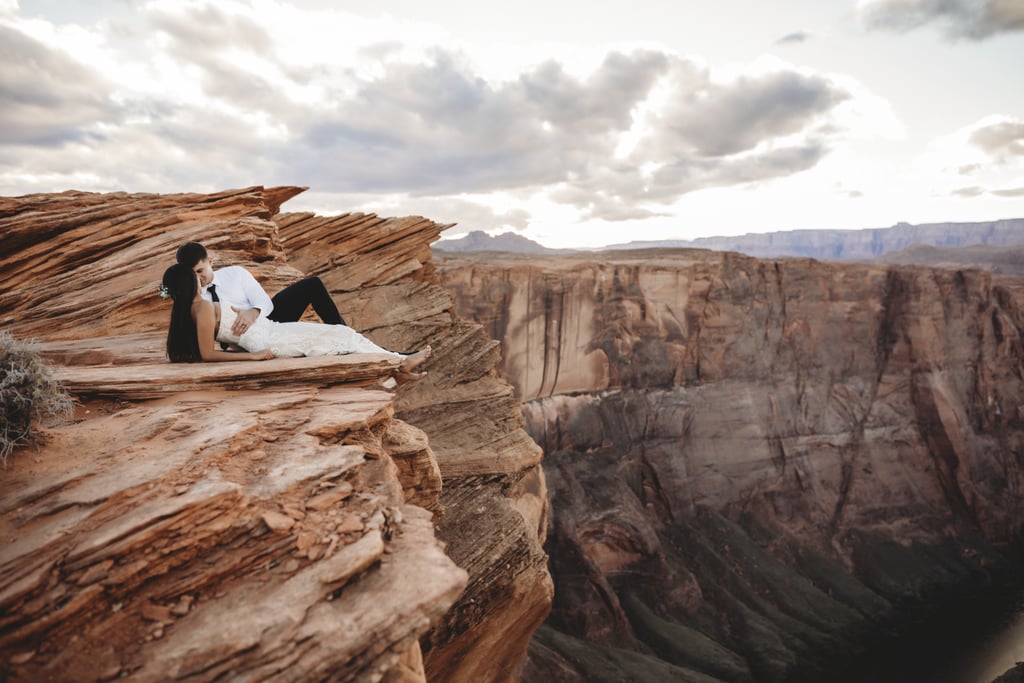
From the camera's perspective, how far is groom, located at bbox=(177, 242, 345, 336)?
6133mm

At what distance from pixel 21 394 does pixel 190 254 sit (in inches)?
96.7

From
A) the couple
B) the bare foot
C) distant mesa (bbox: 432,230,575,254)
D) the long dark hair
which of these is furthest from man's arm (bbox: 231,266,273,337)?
distant mesa (bbox: 432,230,575,254)

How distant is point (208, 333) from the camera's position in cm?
598

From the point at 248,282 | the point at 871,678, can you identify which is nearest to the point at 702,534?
the point at 871,678

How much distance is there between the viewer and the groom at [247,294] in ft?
20.1

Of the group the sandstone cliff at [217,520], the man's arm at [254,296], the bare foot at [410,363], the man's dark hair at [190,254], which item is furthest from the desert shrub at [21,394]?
the bare foot at [410,363]

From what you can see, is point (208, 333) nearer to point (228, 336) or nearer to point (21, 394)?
point (228, 336)

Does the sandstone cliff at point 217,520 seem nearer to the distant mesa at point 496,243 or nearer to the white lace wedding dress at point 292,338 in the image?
the white lace wedding dress at point 292,338

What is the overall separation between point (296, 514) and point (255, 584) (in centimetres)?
49

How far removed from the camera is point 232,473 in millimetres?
3945

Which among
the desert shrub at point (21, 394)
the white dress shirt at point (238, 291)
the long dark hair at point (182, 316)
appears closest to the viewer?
the desert shrub at point (21, 394)

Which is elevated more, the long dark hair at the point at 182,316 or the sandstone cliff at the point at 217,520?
the long dark hair at the point at 182,316

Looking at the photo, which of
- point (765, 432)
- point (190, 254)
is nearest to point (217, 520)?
point (190, 254)

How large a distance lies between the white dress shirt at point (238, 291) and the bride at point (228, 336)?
15 cm
